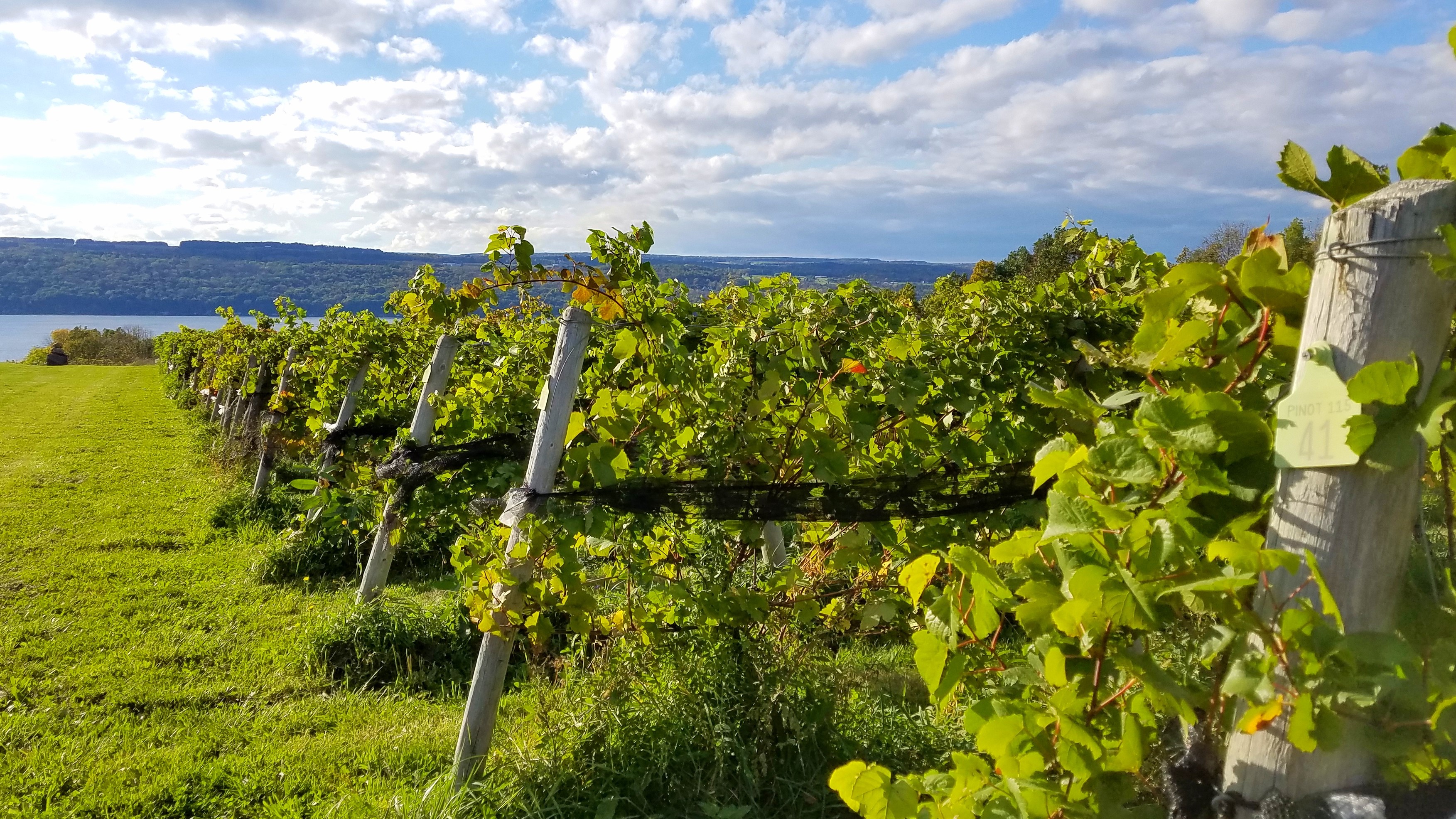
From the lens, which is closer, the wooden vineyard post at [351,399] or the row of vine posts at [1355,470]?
the row of vine posts at [1355,470]

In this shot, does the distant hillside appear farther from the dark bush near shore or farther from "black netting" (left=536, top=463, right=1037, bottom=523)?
"black netting" (left=536, top=463, right=1037, bottom=523)

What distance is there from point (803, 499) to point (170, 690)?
4.10m

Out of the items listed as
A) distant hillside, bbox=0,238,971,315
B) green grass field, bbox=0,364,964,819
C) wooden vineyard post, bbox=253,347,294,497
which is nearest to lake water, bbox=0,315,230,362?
distant hillside, bbox=0,238,971,315

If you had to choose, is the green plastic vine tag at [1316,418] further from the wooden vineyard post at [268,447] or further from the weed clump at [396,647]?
Result: the wooden vineyard post at [268,447]

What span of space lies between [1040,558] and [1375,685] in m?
0.46

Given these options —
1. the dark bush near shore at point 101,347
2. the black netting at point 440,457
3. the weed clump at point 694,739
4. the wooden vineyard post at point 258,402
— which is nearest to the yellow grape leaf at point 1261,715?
the weed clump at point 694,739

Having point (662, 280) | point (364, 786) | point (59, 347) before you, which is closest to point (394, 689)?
point (364, 786)

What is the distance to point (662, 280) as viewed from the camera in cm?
347

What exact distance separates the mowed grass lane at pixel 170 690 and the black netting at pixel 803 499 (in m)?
1.57

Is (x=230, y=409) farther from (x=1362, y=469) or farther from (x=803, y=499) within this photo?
(x=1362, y=469)

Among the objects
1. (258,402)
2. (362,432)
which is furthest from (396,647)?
(258,402)

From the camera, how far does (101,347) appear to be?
53.7 metres

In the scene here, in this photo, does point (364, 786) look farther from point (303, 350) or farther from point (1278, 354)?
point (303, 350)

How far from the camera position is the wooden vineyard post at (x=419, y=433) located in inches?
193
